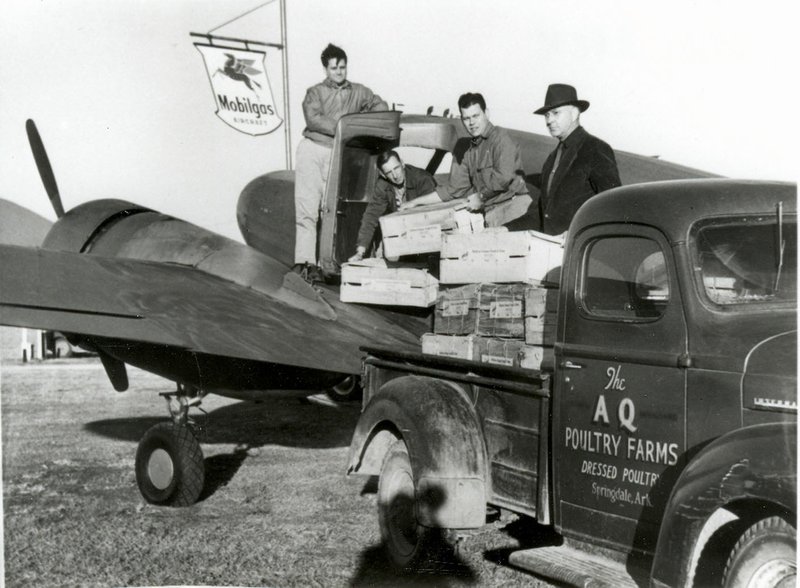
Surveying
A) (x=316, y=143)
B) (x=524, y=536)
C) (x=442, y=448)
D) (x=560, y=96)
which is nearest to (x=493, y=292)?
(x=442, y=448)

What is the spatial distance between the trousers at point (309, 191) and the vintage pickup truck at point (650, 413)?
3989mm

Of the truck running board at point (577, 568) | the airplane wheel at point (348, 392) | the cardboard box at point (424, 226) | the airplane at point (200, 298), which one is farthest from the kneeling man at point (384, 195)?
the truck running board at point (577, 568)

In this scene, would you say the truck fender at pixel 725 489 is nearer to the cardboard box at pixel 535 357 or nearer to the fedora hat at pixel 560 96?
the cardboard box at pixel 535 357

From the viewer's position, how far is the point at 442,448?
195 inches

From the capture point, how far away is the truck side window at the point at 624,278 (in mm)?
4227

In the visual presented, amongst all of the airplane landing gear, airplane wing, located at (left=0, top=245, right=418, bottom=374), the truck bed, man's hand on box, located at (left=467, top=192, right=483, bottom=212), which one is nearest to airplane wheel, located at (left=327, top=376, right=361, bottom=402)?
airplane wing, located at (left=0, top=245, right=418, bottom=374)

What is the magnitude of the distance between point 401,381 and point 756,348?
257 centimetres

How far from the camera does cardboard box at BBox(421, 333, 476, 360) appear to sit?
543cm

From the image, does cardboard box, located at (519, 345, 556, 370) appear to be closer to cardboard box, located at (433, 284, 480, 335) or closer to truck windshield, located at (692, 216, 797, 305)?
cardboard box, located at (433, 284, 480, 335)

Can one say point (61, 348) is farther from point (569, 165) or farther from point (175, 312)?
point (569, 165)

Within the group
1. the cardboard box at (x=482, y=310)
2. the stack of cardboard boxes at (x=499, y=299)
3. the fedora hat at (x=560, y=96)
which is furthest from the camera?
the fedora hat at (x=560, y=96)

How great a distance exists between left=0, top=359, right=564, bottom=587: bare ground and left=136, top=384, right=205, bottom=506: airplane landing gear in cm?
14

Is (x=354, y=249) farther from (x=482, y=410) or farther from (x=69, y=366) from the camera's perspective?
(x=69, y=366)

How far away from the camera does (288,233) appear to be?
1092cm
